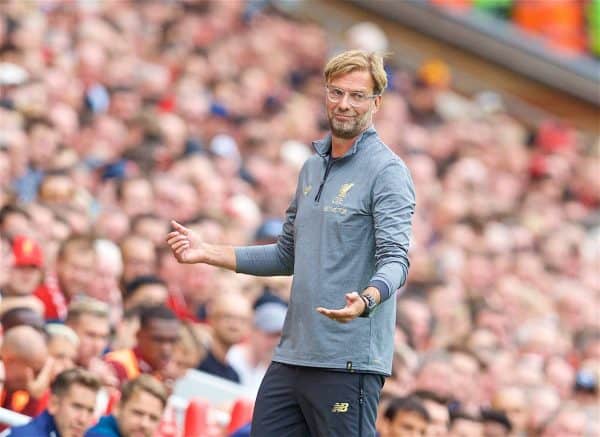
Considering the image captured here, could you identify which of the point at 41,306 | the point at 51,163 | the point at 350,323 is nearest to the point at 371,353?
the point at 350,323

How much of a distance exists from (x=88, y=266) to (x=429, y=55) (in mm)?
11046

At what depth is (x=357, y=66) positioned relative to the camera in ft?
18.7

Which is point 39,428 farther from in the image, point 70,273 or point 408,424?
point 70,273

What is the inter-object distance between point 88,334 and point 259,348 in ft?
4.83

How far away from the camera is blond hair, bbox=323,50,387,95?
5.71 meters

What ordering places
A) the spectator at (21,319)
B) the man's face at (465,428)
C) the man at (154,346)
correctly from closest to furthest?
the spectator at (21,319) < the man at (154,346) < the man's face at (465,428)

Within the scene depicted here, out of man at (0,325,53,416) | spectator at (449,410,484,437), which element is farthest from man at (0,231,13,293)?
spectator at (449,410,484,437)

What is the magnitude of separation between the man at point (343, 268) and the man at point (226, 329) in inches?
144

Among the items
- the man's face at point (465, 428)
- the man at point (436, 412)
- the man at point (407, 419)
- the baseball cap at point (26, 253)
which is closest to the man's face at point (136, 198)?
the baseball cap at point (26, 253)

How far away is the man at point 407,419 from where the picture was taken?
8367 millimetres

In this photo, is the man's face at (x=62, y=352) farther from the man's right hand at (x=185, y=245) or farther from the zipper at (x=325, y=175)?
the zipper at (x=325, y=175)

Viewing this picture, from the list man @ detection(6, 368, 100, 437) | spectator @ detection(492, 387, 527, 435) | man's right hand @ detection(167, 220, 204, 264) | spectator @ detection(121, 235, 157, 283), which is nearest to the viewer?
man's right hand @ detection(167, 220, 204, 264)

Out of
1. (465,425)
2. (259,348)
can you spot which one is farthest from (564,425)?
(259,348)

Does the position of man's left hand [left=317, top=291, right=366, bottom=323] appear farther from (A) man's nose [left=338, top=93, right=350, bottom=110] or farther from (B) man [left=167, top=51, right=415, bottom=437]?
A: (A) man's nose [left=338, top=93, right=350, bottom=110]
